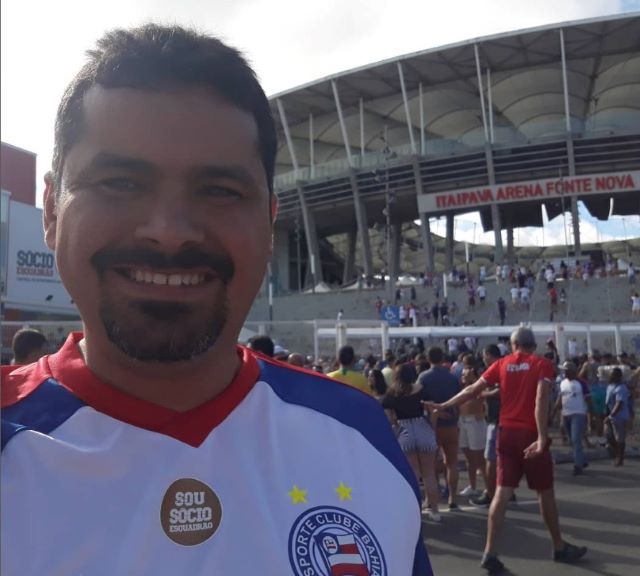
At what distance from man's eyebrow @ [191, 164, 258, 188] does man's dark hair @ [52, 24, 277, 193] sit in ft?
0.44

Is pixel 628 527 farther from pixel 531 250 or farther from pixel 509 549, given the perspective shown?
pixel 531 250

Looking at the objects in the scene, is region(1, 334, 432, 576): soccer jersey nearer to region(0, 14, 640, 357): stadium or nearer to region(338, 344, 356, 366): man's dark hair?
region(338, 344, 356, 366): man's dark hair

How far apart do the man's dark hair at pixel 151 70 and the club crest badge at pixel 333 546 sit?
0.77 m

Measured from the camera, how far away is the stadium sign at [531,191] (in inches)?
1326

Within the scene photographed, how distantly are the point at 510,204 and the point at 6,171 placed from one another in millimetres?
37394

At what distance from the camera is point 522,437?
560 cm

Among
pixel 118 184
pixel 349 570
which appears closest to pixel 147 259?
pixel 118 184

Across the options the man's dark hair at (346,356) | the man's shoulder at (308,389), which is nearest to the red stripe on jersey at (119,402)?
the man's shoulder at (308,389)

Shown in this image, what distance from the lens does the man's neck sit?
1.22 metres

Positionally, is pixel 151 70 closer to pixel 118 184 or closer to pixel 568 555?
pixel 118 184

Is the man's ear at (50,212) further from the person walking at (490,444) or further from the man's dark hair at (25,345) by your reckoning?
the person walking at (490,444)

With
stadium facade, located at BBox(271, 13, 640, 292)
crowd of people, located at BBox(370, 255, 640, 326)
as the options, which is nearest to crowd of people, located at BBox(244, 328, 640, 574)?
crowd of people, located at BBox(370, 255, 640, 326)

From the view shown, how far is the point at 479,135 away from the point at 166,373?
127 ft

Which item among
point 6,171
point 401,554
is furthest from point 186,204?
point 401,554
